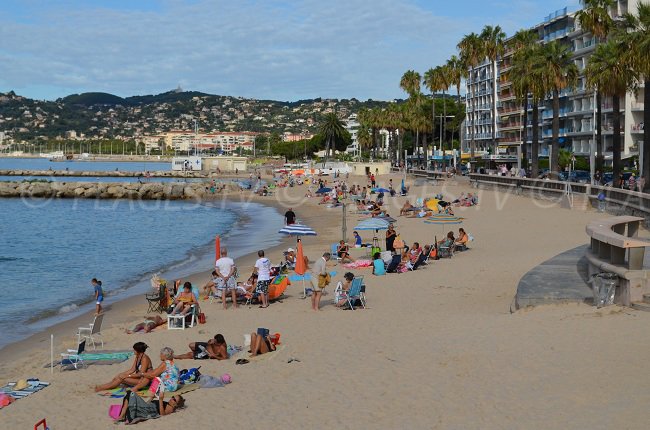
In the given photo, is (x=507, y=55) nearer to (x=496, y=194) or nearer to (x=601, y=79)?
(x=496, y=194)

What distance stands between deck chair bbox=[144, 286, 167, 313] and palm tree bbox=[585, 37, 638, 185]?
25.6 meters

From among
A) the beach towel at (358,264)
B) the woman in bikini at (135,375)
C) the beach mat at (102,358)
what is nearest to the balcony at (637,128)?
the beach towel at (358,264)

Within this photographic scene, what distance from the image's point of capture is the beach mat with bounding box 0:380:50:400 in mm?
10781

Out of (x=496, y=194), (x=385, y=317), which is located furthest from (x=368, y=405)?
(x=496, y=194)

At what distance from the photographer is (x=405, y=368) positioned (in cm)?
1032

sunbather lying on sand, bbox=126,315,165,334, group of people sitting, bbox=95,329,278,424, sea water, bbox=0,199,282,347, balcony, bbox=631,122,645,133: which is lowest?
sea water, bbox=0,199,282,347

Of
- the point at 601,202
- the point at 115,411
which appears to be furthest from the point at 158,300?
the point at 601,202

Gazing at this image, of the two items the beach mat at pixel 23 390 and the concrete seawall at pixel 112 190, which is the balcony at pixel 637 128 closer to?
the concrete seawall at pixel 112 190

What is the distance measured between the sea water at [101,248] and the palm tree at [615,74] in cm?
1850

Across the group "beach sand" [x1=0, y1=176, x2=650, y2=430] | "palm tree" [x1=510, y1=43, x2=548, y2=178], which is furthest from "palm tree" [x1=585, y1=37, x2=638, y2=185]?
"beach sand" [x1=0, y1=176, x2=650, y2=430]

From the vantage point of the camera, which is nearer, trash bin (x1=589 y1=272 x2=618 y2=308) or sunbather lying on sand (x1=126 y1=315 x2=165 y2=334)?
trash bin (x1=589 y1=272 x2=618 y2=308)

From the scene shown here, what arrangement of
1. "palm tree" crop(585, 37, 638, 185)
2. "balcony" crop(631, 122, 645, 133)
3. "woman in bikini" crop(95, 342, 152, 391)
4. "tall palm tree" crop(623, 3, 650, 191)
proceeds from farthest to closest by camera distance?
"balcony" crop(631, 122, 645, 133) → "palm tree" crop(585, 37, 638, 185) → "tall palm tree" crop(623, 3, 650, 191) → "woman in bikini" crop(95, 342, 152, 391)

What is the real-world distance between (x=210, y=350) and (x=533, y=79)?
3980cm

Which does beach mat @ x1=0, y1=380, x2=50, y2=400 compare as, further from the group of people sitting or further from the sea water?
the sea water
